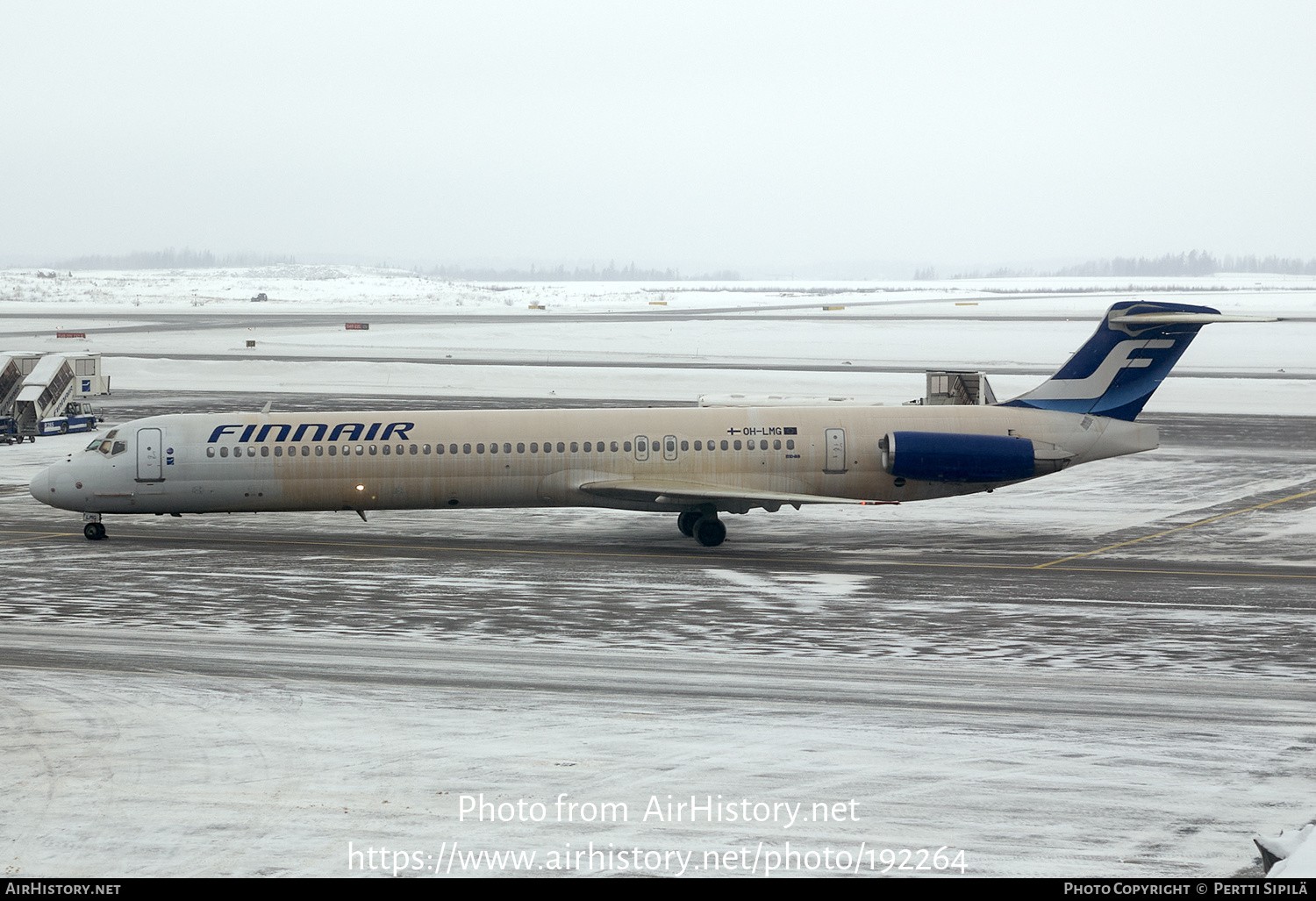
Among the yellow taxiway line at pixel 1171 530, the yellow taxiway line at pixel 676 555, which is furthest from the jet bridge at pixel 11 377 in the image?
the yellow taxiway line at pixel 1171 530

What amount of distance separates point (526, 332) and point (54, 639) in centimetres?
8525

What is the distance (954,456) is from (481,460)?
35.3 ft

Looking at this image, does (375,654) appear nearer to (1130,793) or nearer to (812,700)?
(812,700)

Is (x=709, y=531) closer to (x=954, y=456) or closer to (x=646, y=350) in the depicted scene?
(x=954, y=456)

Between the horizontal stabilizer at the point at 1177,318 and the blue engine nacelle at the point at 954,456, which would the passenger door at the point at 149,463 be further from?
the horizontal stabilizer at the point at 1177,318

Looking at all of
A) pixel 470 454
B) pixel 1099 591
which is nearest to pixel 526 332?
pixel 470 454

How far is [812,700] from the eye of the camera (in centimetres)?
1691

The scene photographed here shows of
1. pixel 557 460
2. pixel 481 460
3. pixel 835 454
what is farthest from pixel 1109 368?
pixel 481 460

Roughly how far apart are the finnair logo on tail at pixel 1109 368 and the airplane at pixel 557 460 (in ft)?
1.85

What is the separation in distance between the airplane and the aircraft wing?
0.27 feet

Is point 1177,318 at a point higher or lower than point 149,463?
higher

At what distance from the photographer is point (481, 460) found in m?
28.7

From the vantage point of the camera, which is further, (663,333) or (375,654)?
(663,333)

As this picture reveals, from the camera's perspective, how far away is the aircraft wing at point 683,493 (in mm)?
27578
